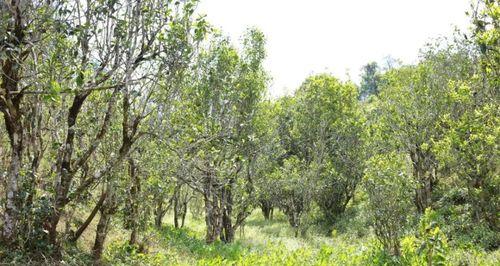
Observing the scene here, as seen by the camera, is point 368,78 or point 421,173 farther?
point 368,78


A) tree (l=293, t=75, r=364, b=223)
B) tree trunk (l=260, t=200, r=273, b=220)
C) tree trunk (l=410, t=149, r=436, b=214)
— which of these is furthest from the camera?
tree trunk (l=260, t=200, r=273, b=220)

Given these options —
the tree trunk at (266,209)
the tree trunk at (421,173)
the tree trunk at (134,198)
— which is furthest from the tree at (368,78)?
the tree trunk at (134,198)

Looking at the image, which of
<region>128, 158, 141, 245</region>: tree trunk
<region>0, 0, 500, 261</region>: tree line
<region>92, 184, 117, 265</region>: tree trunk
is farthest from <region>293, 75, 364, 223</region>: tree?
<region>92, 184, 117, 265</region>: tree trunk

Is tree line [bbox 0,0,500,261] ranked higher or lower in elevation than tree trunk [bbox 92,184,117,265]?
higher

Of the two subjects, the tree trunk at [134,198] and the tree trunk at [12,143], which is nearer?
the tree trunk at [12,143]

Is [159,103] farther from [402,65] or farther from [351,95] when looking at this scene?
[402,65]

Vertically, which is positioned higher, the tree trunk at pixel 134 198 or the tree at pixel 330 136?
the tree at pixel 330 136

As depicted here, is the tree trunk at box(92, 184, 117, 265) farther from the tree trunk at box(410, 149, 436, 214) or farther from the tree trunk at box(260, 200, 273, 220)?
the tree trunk at box(260, 200, 273, 220)

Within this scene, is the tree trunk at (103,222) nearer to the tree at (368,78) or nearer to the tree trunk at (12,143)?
the tree trunk at (12,143)

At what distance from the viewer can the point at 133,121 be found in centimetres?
1073

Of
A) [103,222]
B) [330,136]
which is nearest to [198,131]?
[103,222]

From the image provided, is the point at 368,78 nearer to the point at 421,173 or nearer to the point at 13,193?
the point at 421,173

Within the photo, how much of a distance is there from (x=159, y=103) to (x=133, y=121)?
0.95 metres

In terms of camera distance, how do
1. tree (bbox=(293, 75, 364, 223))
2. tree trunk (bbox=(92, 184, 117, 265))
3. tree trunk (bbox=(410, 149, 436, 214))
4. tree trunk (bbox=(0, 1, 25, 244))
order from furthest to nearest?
tree (bbox=(293, 75, 364, 223)) < tree trunk (bbox=(410, 149, 436, 214)) < tree trunk (bbox=(92, 184, 117, 265)) < tree trunk (bbox=(0, 1, 25, 244))
